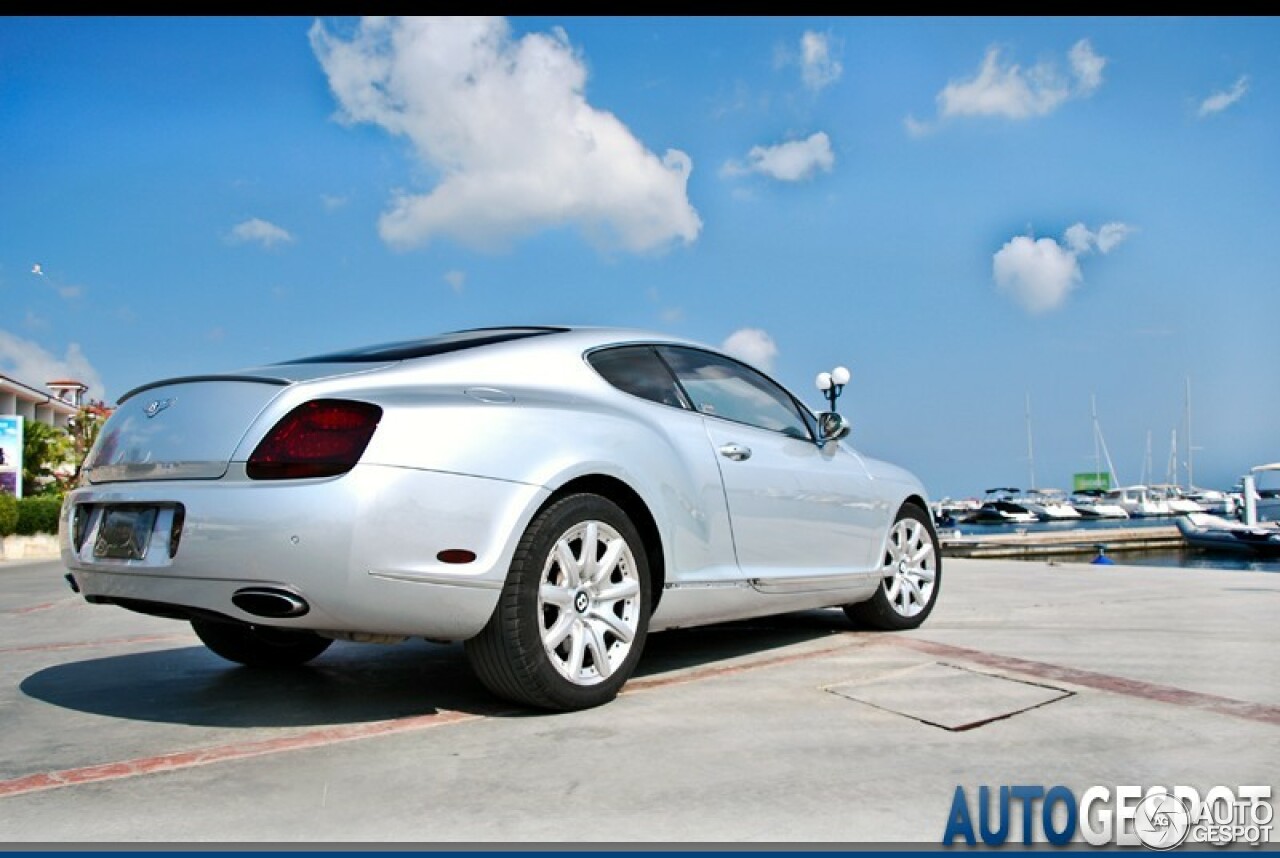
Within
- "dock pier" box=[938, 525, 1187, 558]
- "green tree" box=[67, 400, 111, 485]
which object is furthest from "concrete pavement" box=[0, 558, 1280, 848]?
"green tree" box=[67, 400, 111, 485]

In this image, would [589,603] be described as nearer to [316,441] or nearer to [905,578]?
[316,441]

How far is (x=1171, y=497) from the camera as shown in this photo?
94688 mm

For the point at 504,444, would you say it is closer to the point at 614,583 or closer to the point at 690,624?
the point at 614,583

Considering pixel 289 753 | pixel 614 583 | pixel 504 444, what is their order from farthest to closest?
pixel 614 583
pixel 504 444
pixel 289 753

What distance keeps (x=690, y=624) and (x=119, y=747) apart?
2020mm

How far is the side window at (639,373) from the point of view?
378cm

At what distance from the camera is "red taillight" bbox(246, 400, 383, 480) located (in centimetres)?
288

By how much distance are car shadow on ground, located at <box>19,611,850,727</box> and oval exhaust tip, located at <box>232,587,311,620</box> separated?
52 centimetres

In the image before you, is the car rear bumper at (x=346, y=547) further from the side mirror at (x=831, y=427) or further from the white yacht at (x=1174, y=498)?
the white yacht at (x=1174, y=498)

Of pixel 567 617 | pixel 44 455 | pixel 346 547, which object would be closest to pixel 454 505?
pixel 346 547
